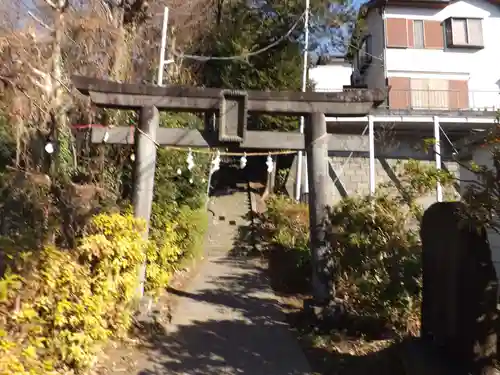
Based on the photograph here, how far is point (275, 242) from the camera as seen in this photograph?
13.5 metres

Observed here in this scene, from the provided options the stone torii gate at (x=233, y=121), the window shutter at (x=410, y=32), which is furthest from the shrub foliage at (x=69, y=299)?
the window shutter at (x=410, y=32)

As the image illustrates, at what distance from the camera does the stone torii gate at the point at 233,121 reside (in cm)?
768

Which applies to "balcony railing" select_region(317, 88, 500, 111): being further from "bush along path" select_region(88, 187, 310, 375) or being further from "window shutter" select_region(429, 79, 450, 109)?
"bush along path" select_region(88, 187, 310, 375)

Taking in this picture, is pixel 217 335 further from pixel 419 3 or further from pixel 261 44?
pixel 419 3

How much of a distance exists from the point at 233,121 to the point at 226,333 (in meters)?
3.33

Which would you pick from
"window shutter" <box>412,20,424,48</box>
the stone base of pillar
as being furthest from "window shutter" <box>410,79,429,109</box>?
the stone base of pillar

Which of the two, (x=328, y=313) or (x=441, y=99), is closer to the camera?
(x=328, y=313)

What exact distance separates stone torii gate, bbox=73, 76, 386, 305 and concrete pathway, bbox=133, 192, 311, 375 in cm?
116

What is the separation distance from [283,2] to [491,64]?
10947 millimetres

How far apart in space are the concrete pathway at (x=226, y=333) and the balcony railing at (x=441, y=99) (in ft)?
45.2

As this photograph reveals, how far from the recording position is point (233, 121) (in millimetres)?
7863

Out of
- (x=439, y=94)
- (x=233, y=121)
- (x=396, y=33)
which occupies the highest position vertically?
(x=396, y=33)

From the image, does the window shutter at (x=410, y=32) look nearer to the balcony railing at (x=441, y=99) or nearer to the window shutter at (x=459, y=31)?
the window shutter at (x=459, y=31)

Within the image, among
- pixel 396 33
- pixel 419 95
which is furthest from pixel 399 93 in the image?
pixel 396 33
